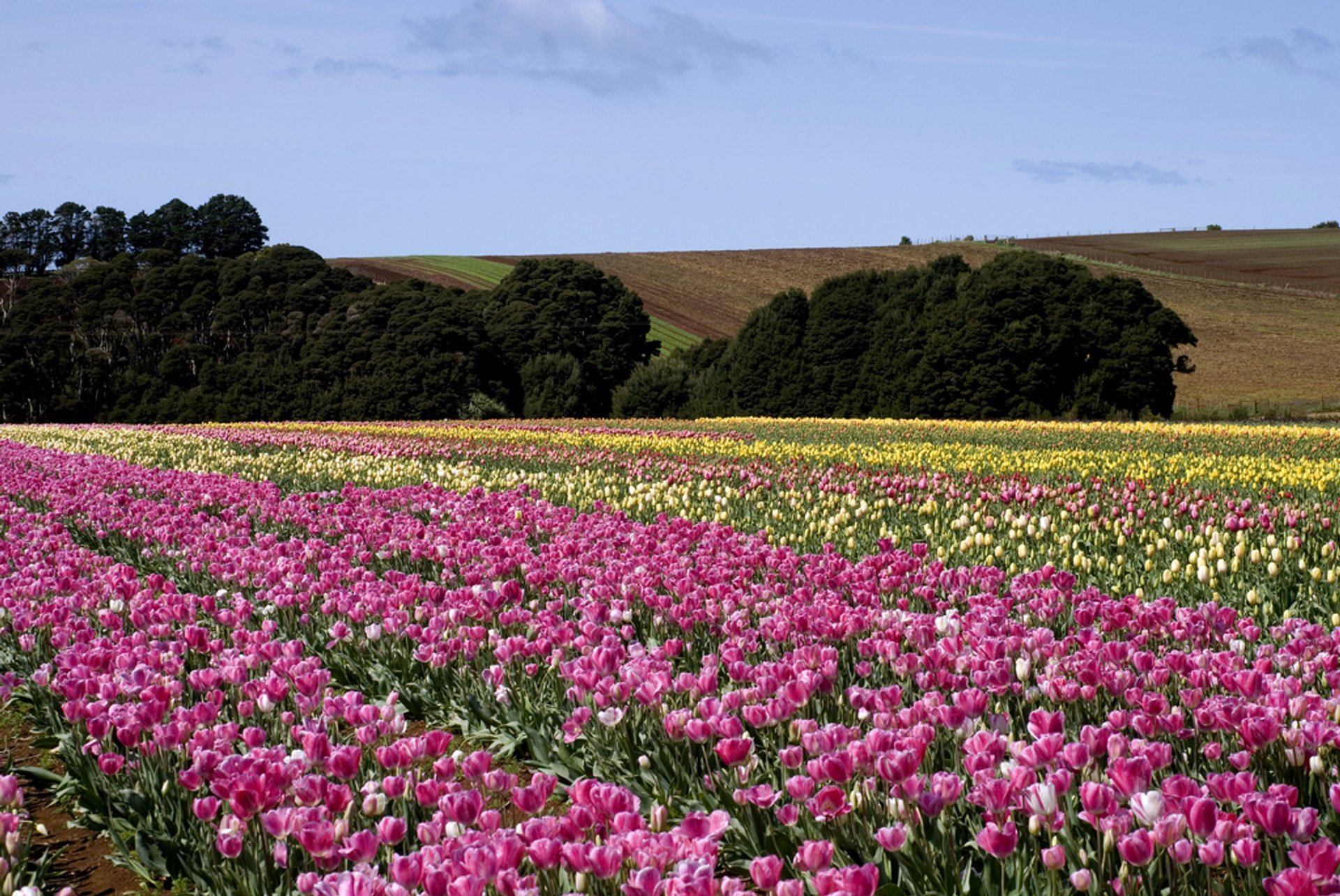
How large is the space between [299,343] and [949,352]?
107 feet

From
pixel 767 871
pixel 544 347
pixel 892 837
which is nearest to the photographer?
pixel 767 871

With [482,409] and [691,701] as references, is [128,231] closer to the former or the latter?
[482,409]

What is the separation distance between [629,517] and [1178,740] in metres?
7.90

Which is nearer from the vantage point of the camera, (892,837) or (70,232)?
(892,837)

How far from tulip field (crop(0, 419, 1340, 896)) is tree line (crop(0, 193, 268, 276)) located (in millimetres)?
94430

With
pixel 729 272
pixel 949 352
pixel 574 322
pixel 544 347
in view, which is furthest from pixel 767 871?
pixel 729 272

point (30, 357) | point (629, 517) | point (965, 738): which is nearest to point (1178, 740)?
point (965, 738)

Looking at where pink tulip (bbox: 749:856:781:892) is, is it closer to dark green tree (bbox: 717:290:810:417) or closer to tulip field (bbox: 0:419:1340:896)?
tulip field (bbox: 0:419:1340:896)

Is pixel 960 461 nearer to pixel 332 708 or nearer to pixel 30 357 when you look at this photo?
pixel 332 708

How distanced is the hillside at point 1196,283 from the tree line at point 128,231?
28.6 ft

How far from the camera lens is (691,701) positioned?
4.98 meters

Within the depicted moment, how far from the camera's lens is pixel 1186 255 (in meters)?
102

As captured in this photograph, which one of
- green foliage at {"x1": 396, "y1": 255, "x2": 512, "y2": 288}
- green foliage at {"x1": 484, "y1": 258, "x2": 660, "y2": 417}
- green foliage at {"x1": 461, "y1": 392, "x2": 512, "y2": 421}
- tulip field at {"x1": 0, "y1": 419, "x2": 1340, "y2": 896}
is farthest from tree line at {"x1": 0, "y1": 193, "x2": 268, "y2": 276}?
tulip field at {"x1": 0, "y1": 419, "x2": 1340, "y2": 896}

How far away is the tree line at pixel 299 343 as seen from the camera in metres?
58.8
